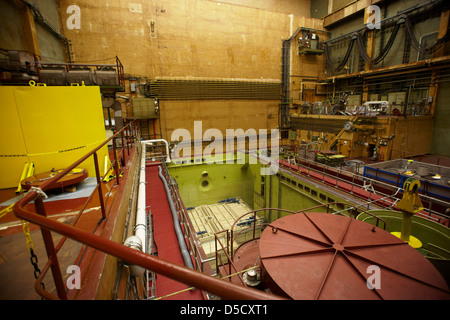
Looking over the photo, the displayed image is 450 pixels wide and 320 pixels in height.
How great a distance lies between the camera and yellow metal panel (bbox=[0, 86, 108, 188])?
3.18 metres

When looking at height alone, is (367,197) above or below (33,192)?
below

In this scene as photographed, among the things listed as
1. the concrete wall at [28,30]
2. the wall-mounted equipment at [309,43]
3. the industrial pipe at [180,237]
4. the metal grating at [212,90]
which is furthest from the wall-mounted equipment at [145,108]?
the wall-mounted equipment at [309,43]

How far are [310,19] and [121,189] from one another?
17625mm

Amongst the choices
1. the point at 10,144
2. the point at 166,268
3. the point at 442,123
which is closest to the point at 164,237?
the point at 10,144

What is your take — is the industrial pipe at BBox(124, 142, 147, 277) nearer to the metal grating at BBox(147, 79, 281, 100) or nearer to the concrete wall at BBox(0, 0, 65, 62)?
the concrete wall at BBox(0, 0, 65, 62)

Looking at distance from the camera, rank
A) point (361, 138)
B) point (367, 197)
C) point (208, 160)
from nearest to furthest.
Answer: point (367, 197), point (361, 138), point (208, 160)

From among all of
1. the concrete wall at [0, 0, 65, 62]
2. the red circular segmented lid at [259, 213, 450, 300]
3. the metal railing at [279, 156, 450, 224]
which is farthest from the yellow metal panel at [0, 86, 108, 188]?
the metal railing at [279, 156, 450, 224]

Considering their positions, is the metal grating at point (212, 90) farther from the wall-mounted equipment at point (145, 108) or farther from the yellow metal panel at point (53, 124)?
the yellow metal panel at point (53, 124)

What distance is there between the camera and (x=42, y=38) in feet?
26.7

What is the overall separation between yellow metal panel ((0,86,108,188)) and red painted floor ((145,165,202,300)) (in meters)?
2.10

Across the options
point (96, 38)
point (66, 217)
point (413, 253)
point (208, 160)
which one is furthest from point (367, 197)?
point (96, 38)

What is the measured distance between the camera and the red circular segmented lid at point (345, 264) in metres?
2.10
